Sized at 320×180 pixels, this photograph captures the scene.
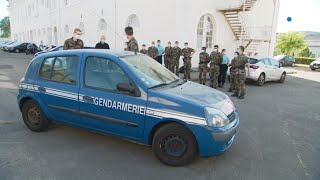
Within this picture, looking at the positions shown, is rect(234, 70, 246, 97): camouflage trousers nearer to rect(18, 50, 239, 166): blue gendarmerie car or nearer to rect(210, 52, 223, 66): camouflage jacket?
rect(210, 52, 223, 66): camouflage jacket

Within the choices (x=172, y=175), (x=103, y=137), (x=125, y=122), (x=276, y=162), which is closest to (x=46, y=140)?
(x=103, y=137)

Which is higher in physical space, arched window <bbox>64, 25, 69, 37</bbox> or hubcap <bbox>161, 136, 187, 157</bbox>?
arched window <bbox>64, 25, 69, 37</bbox>

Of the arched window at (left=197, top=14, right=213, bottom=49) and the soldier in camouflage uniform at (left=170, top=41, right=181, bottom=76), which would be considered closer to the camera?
the soldier in camouflage uniform at (left=170, top=41, right=181, bottom=76)

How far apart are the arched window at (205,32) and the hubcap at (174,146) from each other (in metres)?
13.8

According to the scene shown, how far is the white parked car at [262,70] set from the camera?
12570mm

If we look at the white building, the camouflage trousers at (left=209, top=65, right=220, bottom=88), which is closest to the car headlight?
the camouflage trousers at (left=209, top=65, right=220, bottom=88)

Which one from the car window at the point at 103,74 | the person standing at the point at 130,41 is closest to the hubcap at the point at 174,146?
the car window at the point at 103,74

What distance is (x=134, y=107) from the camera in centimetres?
408

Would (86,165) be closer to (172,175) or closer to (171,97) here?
(172,175)

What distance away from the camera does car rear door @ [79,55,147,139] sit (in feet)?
13.5

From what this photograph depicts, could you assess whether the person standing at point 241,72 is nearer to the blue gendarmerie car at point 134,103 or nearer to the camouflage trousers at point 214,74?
the camouflage trousers at point 214,74

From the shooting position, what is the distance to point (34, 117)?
5.23 metres

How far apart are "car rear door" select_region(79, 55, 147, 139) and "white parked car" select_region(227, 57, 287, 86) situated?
375 inches

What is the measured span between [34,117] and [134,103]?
7.57 ft
